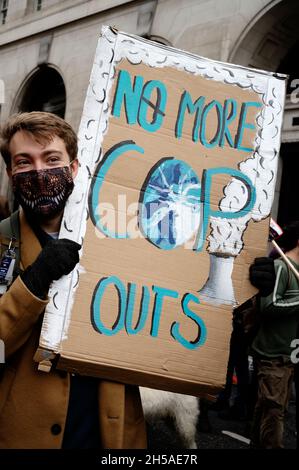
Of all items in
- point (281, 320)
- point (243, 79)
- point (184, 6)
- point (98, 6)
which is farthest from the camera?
point (98, 6)

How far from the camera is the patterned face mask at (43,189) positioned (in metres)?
1.51

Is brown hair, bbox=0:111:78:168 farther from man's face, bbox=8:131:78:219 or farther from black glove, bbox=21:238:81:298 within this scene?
black glove, bbox=21:238:81:298

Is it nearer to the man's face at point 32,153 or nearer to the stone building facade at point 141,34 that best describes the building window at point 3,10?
the stone building facade at point 141,34

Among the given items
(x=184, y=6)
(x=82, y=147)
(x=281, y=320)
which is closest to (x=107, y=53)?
(x=82, y=147)

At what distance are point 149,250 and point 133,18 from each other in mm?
10586

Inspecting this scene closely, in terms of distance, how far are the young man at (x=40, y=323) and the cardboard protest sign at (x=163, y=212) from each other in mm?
72

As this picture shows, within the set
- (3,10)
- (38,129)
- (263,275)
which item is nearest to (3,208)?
(38,129)

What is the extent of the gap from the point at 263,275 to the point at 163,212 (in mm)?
413

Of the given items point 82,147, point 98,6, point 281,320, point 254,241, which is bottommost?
point 281,320

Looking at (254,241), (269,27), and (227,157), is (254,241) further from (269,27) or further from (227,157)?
(269,27)

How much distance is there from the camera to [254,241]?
5.65ft

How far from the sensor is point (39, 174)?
4.95ft

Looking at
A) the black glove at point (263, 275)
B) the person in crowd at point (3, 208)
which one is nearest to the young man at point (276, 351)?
the black glove at point (263, 275)

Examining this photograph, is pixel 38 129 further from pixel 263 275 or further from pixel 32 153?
pixel 263 275
